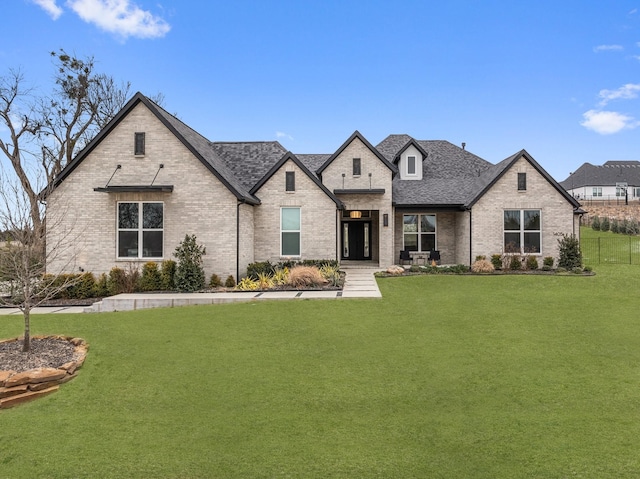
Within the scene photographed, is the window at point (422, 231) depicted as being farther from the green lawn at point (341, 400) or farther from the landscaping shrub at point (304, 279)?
the green lawn at point (341, 400)

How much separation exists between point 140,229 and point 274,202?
5.74 meters

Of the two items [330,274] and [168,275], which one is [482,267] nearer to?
[330,274]

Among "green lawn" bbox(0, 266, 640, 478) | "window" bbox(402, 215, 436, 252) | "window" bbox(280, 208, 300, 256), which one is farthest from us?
"window" bbox(402, 215, 436, 252)

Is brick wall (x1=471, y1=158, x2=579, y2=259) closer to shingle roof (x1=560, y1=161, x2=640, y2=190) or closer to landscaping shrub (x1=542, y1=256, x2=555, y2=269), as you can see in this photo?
landscaping shrub (x1=542, y1=256, x2=555, y2=269)

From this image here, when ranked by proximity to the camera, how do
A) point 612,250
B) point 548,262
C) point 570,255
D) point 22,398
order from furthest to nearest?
point 612,250 < point 548,262 < point 570,255 < point 22,398

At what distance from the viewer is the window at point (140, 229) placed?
1584cm

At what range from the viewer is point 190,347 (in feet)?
26.9

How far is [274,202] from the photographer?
60.3 ft

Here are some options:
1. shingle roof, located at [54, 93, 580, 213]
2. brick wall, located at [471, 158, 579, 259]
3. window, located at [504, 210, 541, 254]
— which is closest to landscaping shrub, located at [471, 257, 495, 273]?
brick wall, located at [471, 158, 579, 259]

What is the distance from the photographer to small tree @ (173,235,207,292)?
14.6m

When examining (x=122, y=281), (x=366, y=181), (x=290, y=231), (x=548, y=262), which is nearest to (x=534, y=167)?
(x=548, y=262)

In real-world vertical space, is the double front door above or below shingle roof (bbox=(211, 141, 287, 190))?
below

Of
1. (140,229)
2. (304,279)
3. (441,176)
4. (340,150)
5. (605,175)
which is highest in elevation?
(605,175)

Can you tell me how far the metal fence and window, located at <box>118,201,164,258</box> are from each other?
85.2 feet
